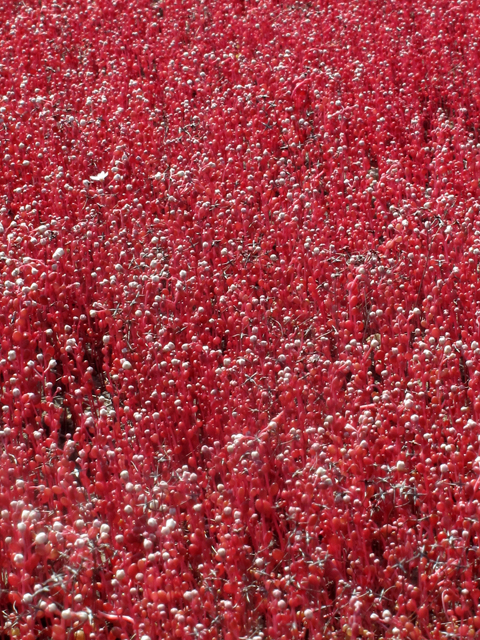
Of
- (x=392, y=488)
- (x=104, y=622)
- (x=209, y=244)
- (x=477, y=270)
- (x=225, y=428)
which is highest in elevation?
(x=209, y=244)

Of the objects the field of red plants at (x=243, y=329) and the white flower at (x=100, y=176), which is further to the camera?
the white flower at (x=100, y=176)

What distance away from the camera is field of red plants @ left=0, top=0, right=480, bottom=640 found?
2510 mm

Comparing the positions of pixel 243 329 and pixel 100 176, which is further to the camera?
pixel 100 176

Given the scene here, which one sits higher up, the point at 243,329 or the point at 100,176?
the point at 100,176

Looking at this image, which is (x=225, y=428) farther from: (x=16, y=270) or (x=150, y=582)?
(x=16, y=270)

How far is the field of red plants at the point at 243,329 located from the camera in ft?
8.23

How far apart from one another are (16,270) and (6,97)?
7.51ft

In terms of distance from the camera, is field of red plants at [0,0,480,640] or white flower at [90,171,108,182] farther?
A: white flower at [90,171,108,182]

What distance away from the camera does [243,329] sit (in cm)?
357

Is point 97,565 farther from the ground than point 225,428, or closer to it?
closer to it

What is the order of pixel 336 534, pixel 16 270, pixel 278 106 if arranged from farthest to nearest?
1. pixel 278 106
2. pixel 16 270
3. pixel 336 534

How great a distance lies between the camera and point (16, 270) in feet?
→ 11.3

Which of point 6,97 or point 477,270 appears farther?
point 6,97

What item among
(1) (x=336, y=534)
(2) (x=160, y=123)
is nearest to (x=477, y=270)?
(1) (x=336, y=534)
